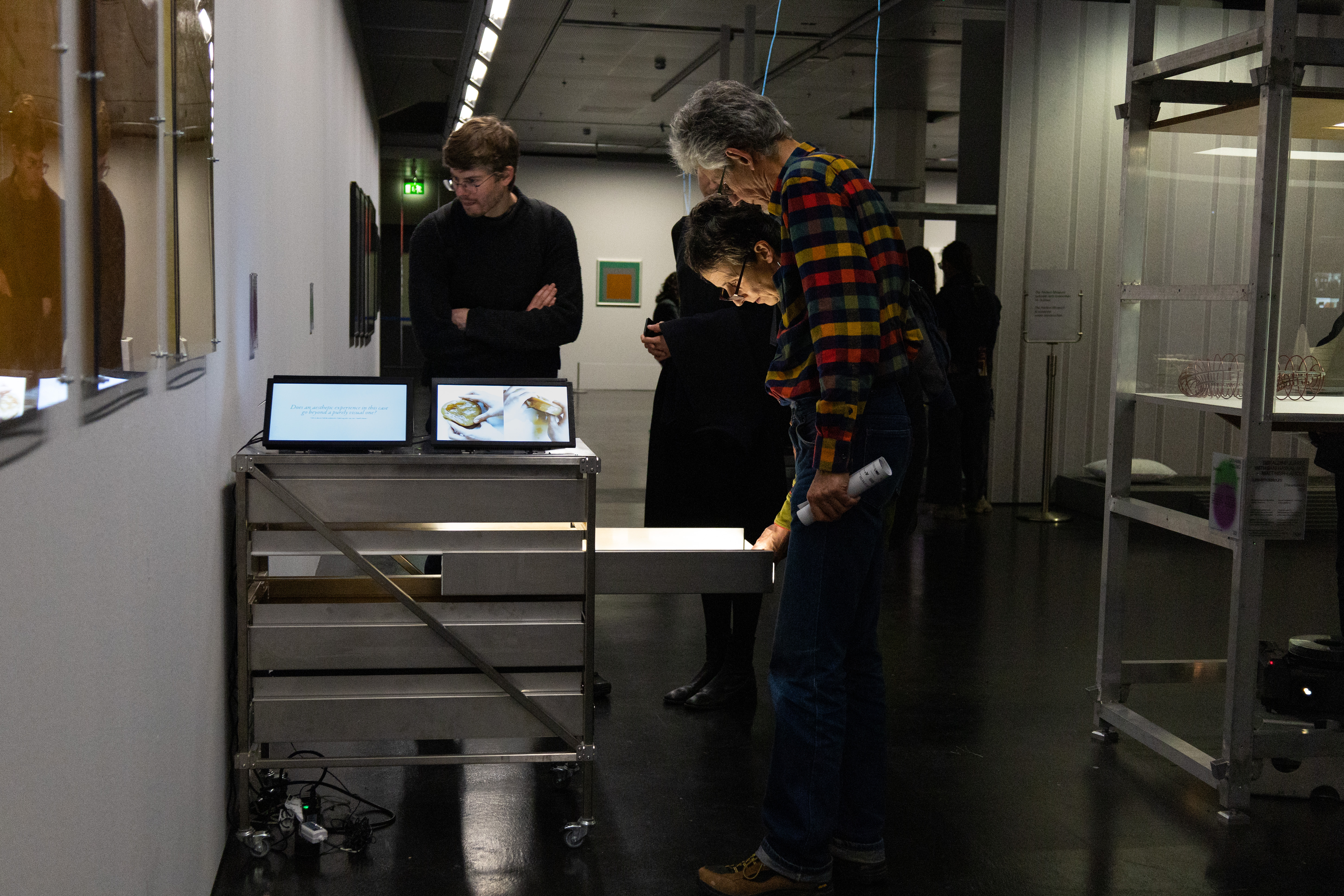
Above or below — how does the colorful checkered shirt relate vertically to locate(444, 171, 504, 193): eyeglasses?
below

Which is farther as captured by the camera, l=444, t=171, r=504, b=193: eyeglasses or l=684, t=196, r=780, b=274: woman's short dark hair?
l=444, t=171, r=504, b=193: eyeglasses

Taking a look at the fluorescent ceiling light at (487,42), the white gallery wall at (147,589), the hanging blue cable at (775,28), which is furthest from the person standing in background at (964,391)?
the white gallery wall at (147,589)

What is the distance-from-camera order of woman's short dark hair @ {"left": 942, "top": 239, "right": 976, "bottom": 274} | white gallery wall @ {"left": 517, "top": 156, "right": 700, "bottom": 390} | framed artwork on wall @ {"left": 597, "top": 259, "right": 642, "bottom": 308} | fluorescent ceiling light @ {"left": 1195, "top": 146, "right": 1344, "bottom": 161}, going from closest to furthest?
fluorescent ceiling light @ {"left": 1195, "top": 146, "right": 1344, "bottom": 161}
woman's short dark hair @ {"left": 942, "top": 239, "right": 976, "bottom": 274}
white gallery wall @ {"left": 517, "top": 156, "right": 700, "bottom": 390}
framed artwork on wall @ {"left": 597, "top": 259, "right": 642, "bottom": 308}

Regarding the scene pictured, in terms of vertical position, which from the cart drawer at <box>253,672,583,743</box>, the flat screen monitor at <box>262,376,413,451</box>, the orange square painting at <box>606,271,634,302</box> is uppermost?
the orange square painting at <box>606,271,634,302</box>

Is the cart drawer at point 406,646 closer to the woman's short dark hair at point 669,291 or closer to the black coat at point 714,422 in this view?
the black coat at point 714,422

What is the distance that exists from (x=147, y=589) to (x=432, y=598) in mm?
852

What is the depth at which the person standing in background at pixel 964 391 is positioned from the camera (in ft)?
23.7

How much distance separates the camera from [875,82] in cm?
554

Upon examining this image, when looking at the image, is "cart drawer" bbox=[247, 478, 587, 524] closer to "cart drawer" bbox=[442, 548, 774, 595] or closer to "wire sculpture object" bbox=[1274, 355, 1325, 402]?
"cart drawer" bbox=[442, 548, 774, 595]

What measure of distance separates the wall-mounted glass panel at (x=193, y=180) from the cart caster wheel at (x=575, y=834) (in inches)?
48.0

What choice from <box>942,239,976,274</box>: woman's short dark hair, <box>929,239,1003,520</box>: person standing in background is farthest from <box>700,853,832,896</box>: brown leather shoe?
<box>942,239,976,274</box>: woman's short dark hair

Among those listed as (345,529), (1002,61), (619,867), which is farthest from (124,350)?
(1002,61)

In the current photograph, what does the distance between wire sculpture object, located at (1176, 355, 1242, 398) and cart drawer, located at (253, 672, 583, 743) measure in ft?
5.86

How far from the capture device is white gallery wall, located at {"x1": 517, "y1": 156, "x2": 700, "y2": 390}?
18766 millimetres
